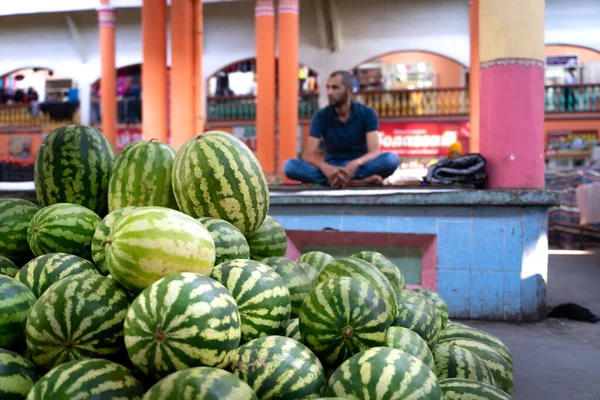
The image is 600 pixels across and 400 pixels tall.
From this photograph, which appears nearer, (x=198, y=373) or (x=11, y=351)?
(x=198, y=373)

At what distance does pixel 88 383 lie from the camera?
116cm

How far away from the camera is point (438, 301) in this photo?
2.17 m

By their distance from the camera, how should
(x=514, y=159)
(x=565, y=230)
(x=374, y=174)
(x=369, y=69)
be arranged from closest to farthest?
1. (x=514, y=159)
2. (x=374, y=174)
3. (x=565, y=230)
4. (x=369, y=69)

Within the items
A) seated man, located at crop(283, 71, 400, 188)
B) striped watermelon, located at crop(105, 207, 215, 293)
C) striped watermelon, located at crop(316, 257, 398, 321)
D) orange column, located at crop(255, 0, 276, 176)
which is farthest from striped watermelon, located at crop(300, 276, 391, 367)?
orange column, located at crop(255, 0, 276, 176)

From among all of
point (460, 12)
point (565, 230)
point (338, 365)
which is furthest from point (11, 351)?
point (460, 12)

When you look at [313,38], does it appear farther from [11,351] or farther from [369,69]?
[11,351]

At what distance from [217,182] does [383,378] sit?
745 millimetres

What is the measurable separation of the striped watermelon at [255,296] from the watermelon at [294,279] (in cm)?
18

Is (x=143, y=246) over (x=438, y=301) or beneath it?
over

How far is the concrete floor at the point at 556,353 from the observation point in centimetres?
257

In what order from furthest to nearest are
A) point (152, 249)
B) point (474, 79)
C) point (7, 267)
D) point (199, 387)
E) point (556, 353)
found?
point (474, 79), point (556, 353), point (7, 267), point (152, 249), point (199, 387)

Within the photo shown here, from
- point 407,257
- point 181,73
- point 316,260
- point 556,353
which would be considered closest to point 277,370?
point 316,260

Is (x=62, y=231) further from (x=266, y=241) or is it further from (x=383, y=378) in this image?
(x=383, y=378)

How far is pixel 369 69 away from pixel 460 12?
303cm
